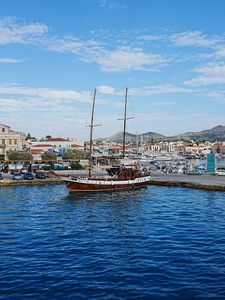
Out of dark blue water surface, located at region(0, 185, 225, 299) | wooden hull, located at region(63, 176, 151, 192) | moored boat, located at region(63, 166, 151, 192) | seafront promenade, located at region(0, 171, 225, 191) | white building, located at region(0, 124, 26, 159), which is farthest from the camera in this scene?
white building, located at region(0, 124, 26, 159)

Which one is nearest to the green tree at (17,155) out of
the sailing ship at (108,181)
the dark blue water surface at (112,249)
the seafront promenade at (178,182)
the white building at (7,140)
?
the white building at (7,140)

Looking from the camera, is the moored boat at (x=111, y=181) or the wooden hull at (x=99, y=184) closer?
the wooden hull at (x=99, y=184)

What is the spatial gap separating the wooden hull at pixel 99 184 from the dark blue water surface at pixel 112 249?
27.6 feet

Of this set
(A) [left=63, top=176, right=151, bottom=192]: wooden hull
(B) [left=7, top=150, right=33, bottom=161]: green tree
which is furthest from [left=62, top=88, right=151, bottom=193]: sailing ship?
(B) [left=7, top=150, right=33, bottom=161]: green tree

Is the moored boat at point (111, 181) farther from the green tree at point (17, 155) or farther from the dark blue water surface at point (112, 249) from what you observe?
the green tree at point (17, 155)

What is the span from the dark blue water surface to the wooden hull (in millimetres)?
8408

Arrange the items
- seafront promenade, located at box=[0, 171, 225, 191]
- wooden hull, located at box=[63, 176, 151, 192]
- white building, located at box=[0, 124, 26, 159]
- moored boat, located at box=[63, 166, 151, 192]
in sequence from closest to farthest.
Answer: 1. wooden hull, located at box=[63, 176, 151, 192]
2. moored boat, located at box=[63, 166, 151, 192]
3. seafront promenade, located at box=[0, 171, 225, 191]
4. white building, located at box=[0, 124, 26, 159]

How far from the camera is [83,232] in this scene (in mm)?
32250

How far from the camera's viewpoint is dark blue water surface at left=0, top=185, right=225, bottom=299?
19.7 meters

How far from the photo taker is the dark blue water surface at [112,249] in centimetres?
1966

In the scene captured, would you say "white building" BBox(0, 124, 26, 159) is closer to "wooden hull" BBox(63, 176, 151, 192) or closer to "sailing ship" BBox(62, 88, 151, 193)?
"sailing ship" BBox(62, 88, 151, 193)

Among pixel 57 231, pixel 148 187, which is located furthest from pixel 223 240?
pixel 148 187

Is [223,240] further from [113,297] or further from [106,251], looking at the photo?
[113,297]

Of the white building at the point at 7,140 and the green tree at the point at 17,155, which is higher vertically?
the white building at the point at 7,140
